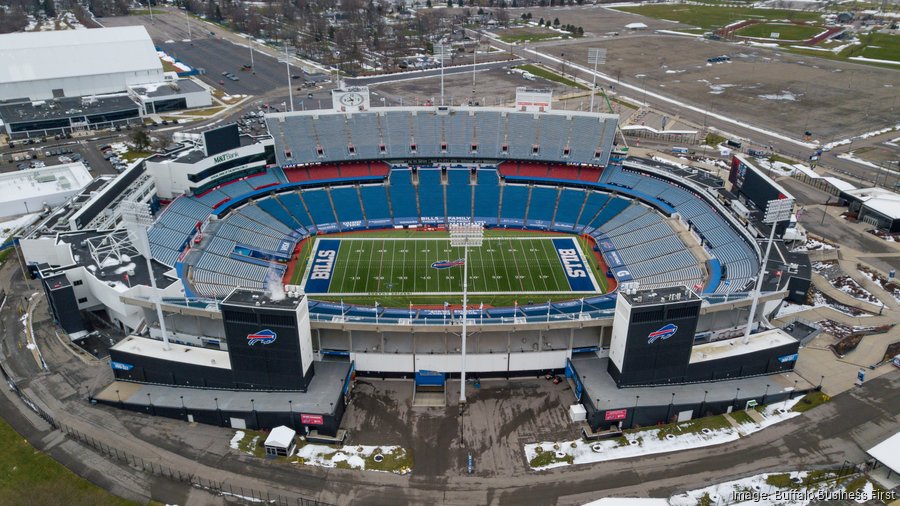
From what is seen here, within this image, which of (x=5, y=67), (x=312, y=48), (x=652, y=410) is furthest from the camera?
(x=312, y=48)

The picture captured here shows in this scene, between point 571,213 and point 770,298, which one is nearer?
point 770,298

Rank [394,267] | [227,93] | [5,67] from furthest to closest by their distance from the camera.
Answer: [227,93], [5,67], [394,267]

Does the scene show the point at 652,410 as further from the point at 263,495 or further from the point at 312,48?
the point at 312,48

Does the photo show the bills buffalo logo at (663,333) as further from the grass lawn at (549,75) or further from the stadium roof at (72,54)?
the stadium roof at (72,54)

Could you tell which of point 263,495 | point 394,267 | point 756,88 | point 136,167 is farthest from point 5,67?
point 756,88

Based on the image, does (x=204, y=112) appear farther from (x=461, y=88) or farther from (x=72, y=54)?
(x=461, y=88)

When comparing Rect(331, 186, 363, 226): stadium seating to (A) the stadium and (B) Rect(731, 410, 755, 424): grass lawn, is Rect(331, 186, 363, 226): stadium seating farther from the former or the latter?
(B) Rect(731, 410, 755, 424): grass lawn

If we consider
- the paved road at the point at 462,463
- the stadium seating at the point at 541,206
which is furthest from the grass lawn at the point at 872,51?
the paved road at the point at 462,463

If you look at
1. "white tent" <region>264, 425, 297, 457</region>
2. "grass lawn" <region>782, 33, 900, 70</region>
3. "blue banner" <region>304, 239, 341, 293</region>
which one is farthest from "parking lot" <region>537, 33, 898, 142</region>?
"white tent" <region>264, 425, 297, 457</region>
